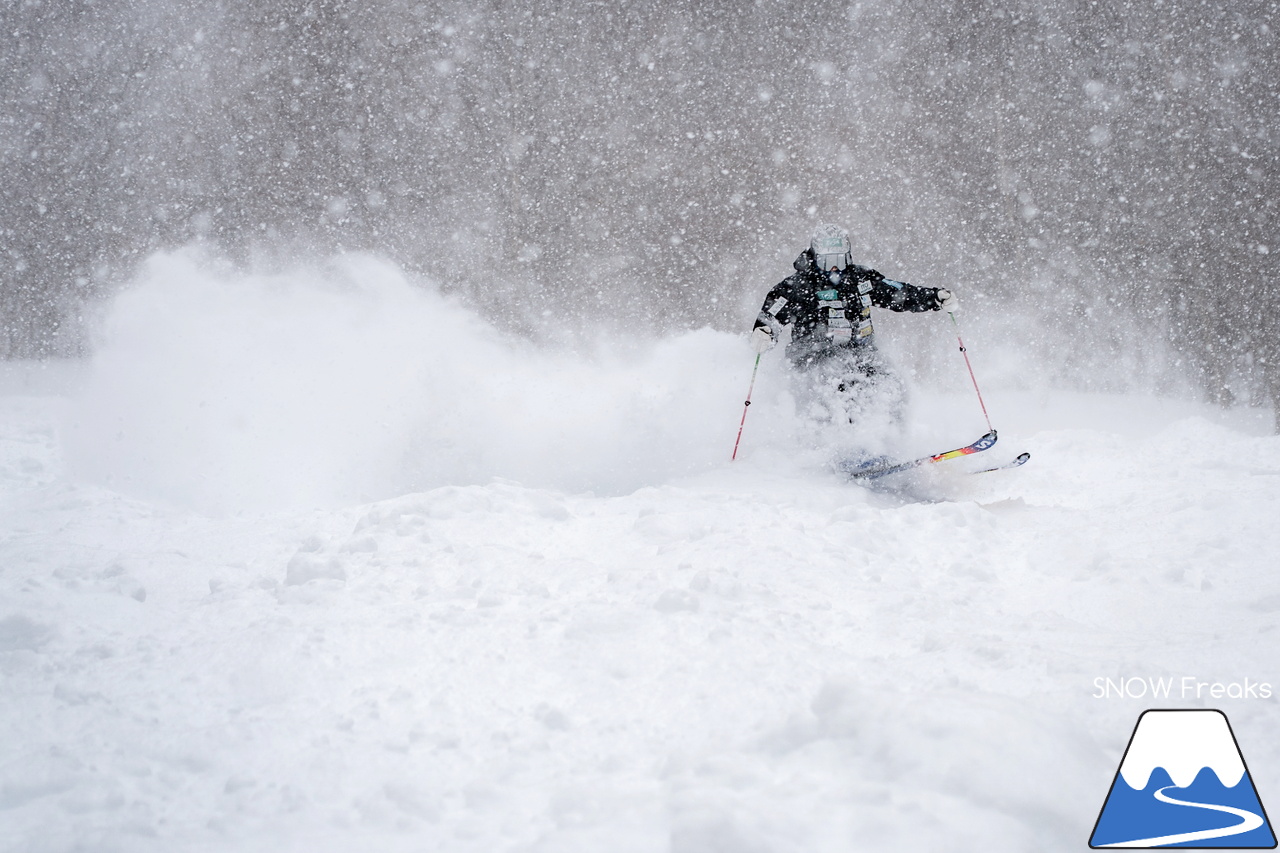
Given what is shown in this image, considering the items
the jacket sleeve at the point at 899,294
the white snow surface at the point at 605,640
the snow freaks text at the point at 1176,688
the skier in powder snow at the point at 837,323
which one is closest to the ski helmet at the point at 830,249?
the skier in powder snow at the point at 837,323

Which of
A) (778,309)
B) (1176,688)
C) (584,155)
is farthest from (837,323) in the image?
(584,155)

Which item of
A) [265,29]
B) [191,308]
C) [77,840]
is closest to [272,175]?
[265,29]

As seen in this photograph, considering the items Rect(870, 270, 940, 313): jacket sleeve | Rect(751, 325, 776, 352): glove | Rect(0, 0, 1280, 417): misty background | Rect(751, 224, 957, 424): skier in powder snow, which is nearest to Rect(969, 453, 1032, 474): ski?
Rect(751, 224, 957, 424): skier in powder snow

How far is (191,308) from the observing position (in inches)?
319

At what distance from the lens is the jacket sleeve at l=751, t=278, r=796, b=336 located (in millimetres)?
5652

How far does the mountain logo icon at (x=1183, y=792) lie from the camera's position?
149 centimetres

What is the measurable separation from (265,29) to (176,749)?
418 inches

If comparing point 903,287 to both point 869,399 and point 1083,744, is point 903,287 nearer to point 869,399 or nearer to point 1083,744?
point 869,399

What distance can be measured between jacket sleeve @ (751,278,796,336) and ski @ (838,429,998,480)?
4.22ft

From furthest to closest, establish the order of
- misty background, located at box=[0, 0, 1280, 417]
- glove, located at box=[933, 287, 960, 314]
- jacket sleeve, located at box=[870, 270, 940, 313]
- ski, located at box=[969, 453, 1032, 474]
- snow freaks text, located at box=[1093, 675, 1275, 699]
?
misty background, located at box=[0, 0, 1280, 417] → jacket sleeve, located at box=[870, 270, 940, 313] → glove, located at box=[933, 287, 960, 314] → ski, located at box=[969, 453, 1032, 474] → snow freaks text, located at box=[1093, 675, 1275, 699]

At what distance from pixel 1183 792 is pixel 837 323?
4362mm

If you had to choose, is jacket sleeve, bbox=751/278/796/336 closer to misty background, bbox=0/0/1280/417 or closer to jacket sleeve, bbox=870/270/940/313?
jacket sleeve, bbox=870/270/940/313

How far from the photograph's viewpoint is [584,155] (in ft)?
32.2

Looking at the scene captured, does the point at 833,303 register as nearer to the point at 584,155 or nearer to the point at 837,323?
the point at 837,323
